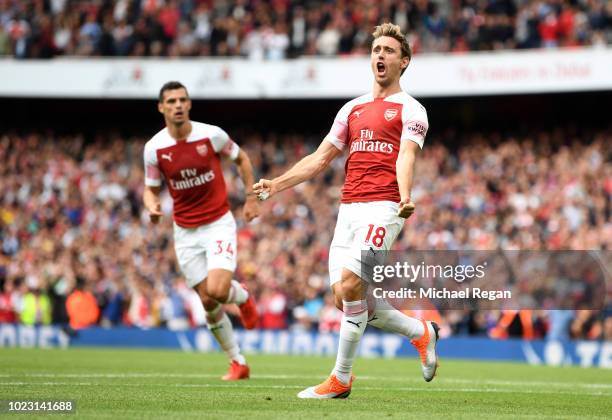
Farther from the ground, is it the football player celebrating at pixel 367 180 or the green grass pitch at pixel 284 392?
the football player celebrating at pixel 367 180

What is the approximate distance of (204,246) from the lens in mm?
11242

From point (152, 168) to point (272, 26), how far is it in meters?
17.8


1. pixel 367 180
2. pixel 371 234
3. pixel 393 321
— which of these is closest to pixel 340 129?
pixel 367 180

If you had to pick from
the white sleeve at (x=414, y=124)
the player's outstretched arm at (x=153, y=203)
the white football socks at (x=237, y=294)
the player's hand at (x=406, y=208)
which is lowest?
the white football socks at (x=237, y=294)

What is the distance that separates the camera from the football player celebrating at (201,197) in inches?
432

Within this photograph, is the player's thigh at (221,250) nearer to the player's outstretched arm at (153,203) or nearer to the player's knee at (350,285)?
the player's outstretched arm at (153,203)

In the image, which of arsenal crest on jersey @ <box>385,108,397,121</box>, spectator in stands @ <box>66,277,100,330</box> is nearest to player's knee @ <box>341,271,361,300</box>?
arsenal crest on jersey @ <box>385,108,397,121</box>

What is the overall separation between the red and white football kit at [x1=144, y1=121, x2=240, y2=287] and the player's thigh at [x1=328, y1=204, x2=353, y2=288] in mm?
2627

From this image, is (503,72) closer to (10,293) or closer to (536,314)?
(536,314)

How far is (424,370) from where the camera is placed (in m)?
9.19

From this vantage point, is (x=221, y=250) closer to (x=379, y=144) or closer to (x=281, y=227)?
(x=379, y=144)

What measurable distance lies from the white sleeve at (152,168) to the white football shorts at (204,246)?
0.58 m

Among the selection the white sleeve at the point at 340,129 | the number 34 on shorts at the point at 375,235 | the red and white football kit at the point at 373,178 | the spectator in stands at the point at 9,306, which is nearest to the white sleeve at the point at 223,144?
the white sleeve at the point at 340,129

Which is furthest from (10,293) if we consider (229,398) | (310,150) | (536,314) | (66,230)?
(229,398)
